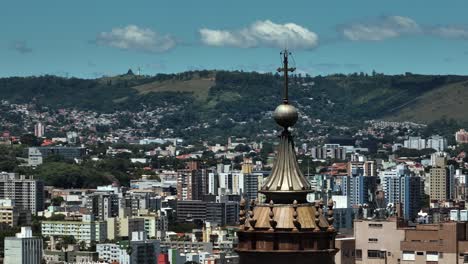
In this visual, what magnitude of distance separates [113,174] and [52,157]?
14.5 metres

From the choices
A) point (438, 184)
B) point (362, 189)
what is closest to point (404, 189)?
point (362, 189)

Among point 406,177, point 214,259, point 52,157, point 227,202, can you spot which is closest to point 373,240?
point 214,259

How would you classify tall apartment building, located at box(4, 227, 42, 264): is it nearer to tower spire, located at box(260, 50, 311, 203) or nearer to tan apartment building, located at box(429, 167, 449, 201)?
A: tan apartment building, located at box(429, 167, 449, 201)

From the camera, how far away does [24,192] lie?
156 m

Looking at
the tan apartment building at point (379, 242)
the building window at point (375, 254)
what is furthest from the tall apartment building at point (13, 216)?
the building window at point (375, 254)

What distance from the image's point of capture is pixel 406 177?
16000cm

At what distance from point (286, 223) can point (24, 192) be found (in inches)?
5705

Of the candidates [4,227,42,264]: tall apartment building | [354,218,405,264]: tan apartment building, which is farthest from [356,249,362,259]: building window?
[4,227,42,264]: tall apartment building

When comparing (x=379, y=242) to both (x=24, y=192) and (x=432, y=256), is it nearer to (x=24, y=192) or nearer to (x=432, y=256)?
(x=432, y=256)

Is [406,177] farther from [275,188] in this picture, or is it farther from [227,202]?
[275,188]

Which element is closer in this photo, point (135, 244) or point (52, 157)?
point (135, 244)

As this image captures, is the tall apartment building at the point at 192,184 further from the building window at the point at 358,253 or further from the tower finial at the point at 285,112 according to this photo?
the tower finial at the point at 285,112

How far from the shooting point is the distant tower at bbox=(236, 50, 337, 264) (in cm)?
1193

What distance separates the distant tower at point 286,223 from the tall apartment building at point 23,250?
9164cm
